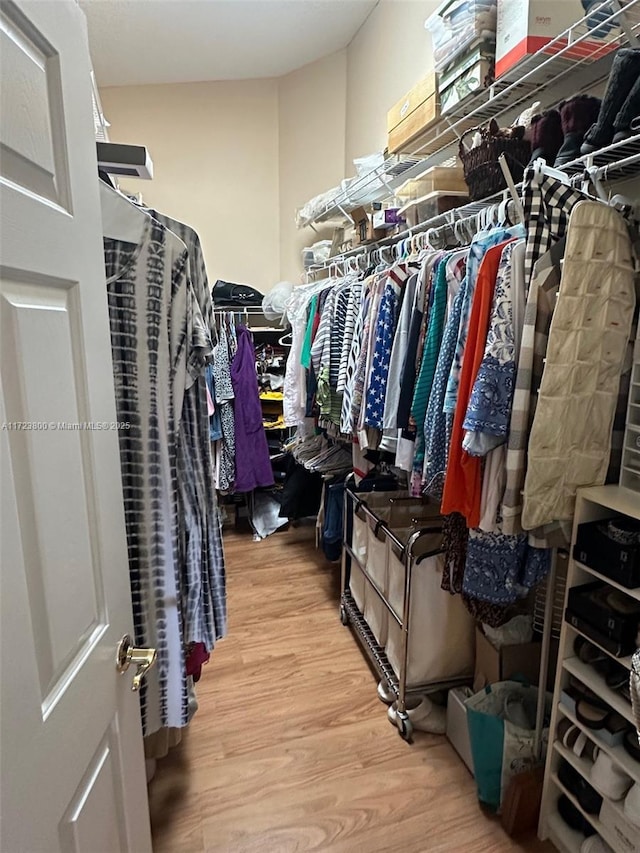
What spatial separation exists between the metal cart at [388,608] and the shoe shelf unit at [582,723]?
0.50 meters

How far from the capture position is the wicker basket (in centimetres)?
146

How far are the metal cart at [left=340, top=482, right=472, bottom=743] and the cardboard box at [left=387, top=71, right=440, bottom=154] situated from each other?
152 cm

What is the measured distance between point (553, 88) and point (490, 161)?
375mm

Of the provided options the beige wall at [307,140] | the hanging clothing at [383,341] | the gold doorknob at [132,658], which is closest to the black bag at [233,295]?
the beige wall at [307,140]

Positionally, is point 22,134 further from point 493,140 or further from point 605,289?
point 493,140

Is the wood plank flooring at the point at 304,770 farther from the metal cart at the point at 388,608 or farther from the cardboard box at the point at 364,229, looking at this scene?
the cardboard box at the point at 364,229

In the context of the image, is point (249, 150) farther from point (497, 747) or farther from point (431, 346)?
point (497, 747)

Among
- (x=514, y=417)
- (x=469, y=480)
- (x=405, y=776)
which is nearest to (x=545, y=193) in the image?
(x=514, y=417)

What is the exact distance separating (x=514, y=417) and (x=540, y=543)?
0.35 metres

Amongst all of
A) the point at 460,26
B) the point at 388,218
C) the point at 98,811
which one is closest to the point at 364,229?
the point at 388,218

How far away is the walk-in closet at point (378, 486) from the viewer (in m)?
0.65

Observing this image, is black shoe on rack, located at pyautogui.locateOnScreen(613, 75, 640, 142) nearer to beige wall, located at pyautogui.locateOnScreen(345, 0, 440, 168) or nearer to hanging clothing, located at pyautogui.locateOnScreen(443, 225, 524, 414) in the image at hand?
hanging clothing, located at pyautogui.locateOnScreen(443, 225, 524, 414)

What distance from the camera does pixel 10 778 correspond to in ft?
1.75

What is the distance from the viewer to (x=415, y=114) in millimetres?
1930
